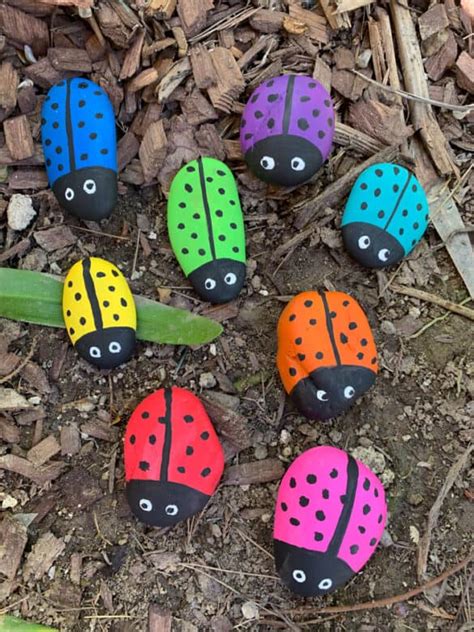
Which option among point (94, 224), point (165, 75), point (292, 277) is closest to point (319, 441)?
point (292, 277)

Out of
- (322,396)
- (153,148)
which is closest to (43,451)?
(322,396)

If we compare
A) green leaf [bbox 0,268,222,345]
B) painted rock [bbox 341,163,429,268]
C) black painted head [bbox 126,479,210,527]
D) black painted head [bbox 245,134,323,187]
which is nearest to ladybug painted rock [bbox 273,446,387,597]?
black painted head [bbox 126,479,210,527]

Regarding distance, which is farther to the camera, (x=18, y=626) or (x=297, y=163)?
(x=297, y=163)

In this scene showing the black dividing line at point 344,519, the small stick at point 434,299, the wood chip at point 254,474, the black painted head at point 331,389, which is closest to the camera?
the black dividing line at point 344,519

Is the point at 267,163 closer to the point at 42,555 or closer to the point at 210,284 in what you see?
the point at 210,284

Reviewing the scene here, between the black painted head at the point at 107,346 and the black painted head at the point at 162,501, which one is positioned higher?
the black painted head at the point at 107,346

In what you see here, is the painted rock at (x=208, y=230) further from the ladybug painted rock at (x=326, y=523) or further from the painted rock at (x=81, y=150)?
the ladybug painted rock at (x=326, y=523)

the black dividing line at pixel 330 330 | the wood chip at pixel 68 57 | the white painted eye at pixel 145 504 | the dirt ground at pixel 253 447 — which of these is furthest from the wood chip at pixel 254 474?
the wood chip at pixel 68 57

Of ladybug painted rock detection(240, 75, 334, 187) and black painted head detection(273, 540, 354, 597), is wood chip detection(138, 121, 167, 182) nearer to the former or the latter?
ladybug painted rock detection(240, 75, 334, 187)

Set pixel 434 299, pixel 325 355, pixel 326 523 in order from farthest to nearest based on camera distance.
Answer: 1. pixel 434 299
2. pixel 325 355
3. pixel 326 523
